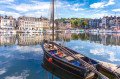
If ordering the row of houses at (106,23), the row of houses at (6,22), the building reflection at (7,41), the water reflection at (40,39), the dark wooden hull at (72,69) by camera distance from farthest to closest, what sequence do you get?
the row of houses at (106,23), the row of houses at (6,22), the water reflection at (40,39), the building reflection at (7,41), the dark wooden hull at (72,69)

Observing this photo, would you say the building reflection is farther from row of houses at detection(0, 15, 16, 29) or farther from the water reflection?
row of houses at detection(0, 15, 16, 29)

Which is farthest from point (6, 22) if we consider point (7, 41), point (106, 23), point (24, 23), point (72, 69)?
point (106, 23)

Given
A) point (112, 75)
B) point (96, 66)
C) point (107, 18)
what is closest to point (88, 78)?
point (96, 66)

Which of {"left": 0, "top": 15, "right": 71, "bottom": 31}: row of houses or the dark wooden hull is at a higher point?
{"left": 0, "top": 15, "right": 71, "bottom": 31}: row of houses

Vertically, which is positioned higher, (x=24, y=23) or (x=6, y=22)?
(x=6, y=22)

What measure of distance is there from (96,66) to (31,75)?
27.6 ft

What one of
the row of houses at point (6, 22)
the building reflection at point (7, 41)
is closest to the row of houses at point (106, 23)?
the building reflection at point (7, 41)

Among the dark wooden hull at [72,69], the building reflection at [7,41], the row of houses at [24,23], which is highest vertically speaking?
the row of houses at [24,23]

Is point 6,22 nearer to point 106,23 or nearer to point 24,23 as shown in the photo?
point 24,23

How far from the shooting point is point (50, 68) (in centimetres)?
1638

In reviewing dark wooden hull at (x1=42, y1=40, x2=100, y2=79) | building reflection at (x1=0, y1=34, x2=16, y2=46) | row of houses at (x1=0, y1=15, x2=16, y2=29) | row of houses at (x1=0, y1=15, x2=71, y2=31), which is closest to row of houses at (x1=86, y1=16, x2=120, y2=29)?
row of houses at (x1=0, y1=15, x2=71, y2=31)

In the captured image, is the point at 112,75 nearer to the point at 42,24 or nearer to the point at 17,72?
the point at 17,72

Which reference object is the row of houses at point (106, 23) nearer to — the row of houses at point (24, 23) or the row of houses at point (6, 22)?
the row of houses at point (24, 23)

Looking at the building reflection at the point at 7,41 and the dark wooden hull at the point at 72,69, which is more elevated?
the building reflection at the point at 7,41
